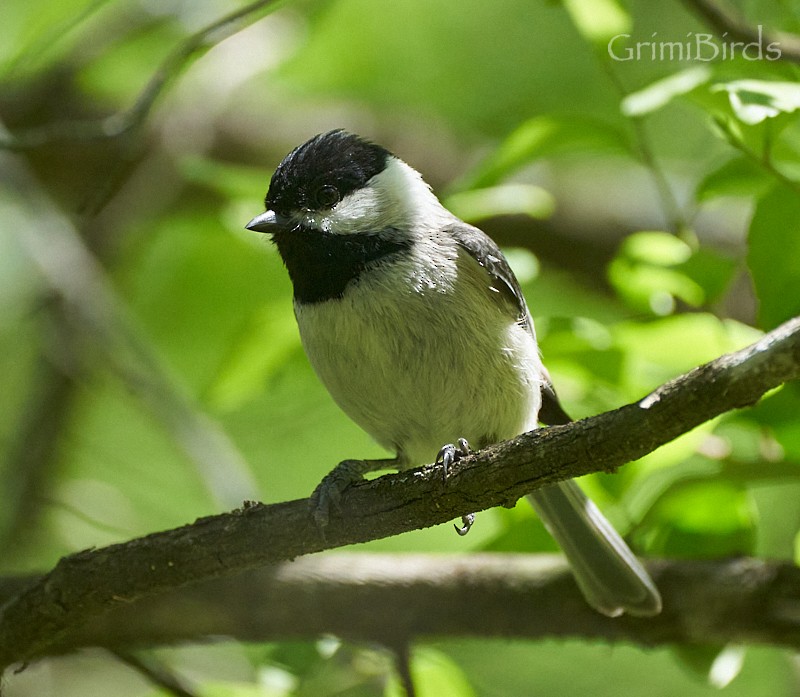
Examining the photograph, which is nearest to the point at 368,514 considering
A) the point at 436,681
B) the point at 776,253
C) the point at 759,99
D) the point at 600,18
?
the point at 436,681

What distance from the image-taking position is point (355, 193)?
2320 mm

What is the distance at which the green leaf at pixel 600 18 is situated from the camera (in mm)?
1939

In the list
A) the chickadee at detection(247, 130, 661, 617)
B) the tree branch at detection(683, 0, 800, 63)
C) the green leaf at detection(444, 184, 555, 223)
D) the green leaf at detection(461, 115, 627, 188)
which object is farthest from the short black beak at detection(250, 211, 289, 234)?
the tree branch at detection(683, 0, 800, 63)

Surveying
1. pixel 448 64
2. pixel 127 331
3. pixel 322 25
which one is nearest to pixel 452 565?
pixel 127 331

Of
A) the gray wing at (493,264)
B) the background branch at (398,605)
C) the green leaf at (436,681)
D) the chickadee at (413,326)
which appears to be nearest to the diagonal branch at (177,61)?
the chickadee at (413,326)

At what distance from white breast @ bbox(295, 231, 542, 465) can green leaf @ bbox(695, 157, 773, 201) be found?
590mm

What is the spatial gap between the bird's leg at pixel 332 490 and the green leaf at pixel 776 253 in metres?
0.83

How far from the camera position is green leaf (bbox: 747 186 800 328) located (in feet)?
5.31

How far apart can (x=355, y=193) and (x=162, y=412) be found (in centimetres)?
91

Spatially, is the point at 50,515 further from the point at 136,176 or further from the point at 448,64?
the point at 448,64

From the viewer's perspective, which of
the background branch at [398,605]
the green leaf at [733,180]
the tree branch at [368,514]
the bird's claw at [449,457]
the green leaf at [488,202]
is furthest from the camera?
the background branch at [398,605]

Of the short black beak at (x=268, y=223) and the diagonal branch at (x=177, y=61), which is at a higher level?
the diagonal branch at (x=177, y=61)

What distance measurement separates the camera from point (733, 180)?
1.77 metres

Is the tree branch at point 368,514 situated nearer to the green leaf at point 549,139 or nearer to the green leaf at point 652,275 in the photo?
the green leaf at point 652,275
